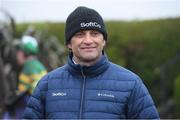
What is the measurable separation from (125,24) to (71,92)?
41.6 ft

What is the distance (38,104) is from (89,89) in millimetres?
361

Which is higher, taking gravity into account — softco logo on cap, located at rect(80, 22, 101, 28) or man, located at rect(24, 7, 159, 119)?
softco logo on cap, located at rect(80, 22, 101, 28)

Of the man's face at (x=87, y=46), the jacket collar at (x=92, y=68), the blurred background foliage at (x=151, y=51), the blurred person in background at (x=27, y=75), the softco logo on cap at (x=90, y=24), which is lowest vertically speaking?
the blurred background foliage at (x=151, y=51)

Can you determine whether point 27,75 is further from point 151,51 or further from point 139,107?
point 151,51

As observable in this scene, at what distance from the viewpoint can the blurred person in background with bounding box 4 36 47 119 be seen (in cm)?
874

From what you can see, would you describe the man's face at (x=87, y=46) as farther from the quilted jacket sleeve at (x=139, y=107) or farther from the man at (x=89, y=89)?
the quilted jacket sleeve at (x=139, y=107)

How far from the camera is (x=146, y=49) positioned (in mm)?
16172

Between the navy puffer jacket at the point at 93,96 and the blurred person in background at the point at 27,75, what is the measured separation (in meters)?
4.06

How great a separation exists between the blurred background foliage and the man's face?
11.0 m

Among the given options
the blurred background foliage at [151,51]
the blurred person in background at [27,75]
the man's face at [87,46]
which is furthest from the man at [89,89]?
the blurred background foliage at [151,51]

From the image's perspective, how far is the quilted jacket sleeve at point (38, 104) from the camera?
180 inches

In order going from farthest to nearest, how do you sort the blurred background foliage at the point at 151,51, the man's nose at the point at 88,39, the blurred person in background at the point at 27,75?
the blurred background foliage at the point at 151,51, the blurred person in background at the point at 27,75, the man's nose at the point at 88,39

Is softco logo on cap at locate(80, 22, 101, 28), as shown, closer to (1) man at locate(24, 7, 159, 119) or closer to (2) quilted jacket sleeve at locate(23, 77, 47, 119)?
(1) man at locate(24, 7, 159, 119)

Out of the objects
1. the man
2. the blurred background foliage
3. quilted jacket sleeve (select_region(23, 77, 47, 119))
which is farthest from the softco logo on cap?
the blurred background foliage
